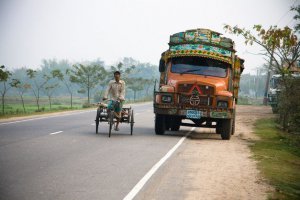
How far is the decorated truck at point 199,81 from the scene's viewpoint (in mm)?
16922

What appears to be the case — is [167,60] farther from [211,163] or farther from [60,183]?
[60,183]

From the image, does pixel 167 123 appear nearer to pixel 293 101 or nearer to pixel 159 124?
pixel 159 124

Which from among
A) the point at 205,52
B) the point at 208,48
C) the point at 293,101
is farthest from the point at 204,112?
the point at 293,101

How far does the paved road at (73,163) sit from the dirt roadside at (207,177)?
0.45 m

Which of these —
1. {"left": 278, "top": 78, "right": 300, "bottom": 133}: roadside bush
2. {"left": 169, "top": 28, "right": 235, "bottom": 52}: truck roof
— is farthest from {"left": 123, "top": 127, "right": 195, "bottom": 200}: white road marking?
{"left": 278, "top": 78, "right": 300, "bottom": 133}: roadside bush

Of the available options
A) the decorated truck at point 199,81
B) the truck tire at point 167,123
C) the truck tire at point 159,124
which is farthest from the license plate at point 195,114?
the truck tire at point 167,123

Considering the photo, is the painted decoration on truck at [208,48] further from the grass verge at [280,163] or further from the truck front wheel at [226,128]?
the grass verge at [280,163]

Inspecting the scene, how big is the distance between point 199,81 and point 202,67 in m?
1.15

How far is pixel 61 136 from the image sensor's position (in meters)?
15.9

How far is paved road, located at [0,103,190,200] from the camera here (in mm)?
7531

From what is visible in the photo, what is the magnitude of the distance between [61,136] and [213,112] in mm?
5116

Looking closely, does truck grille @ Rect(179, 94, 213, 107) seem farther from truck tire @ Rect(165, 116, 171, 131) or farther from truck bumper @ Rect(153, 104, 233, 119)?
truck tire @ Rect(165, 116, 171, 131)

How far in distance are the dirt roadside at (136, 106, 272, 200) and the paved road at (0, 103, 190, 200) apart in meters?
0.45

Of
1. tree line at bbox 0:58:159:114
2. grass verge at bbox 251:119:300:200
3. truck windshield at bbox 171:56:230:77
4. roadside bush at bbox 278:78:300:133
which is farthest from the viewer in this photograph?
tree line at bbox 0:58:159:114
